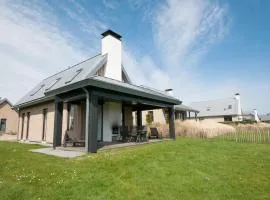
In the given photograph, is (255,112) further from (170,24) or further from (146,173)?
(146,173)

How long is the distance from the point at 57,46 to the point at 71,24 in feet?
9.15

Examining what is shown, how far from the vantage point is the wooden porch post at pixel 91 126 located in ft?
25.5

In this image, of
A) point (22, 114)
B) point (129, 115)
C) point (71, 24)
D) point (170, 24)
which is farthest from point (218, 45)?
point (22, 114)

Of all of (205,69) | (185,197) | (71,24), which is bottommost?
(185,197)

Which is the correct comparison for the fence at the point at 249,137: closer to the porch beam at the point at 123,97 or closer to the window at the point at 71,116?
the porch beam at the point at 123,97

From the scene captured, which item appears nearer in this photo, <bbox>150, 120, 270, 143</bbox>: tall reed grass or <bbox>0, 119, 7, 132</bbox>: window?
<bbox>150, 120, 270, 143</bbox>: tall reed grass

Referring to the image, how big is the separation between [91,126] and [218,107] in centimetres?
4001

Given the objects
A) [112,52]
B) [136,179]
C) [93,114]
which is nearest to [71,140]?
[93,114]

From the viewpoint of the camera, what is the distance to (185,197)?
3.75 meters

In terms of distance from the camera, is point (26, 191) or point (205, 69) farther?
point (205, 69)

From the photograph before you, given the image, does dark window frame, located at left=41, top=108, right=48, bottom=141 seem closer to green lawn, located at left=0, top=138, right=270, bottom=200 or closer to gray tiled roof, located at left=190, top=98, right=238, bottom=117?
green lawn, located at left=0, top=138, right=270, bottom=200

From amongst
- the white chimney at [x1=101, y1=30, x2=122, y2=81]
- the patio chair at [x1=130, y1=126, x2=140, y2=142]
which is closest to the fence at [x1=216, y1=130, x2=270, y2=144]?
the patio chair at [x1=130, y1=126, x2=140, y2=142]

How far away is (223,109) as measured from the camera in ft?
135

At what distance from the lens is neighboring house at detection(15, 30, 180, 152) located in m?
8.42
